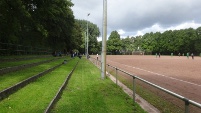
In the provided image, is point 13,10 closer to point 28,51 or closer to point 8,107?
point 8,107

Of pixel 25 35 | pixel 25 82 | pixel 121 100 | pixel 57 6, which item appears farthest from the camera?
pixel 25 35

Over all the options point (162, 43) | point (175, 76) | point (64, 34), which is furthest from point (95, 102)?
point (162, 43)

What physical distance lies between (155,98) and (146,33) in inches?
6006

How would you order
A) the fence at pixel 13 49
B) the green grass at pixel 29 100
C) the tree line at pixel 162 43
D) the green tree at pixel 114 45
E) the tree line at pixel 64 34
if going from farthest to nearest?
the green tree at pixel 114 45
the tree line at pixel 162 43
the fence at pixel 13 49
the tree line at pixel 64 34
the green grass at pixel 29 100

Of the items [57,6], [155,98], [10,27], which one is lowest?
[155,98]

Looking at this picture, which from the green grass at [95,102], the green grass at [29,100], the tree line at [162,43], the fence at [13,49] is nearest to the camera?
the green grass at [29,100]

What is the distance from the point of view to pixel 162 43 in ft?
433

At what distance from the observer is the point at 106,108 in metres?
8.18

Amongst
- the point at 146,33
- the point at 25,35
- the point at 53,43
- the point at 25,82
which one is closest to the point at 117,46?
the point at 146,33

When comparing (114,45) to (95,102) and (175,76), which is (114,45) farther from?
(95,102)

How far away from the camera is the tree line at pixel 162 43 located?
116312 millimetres

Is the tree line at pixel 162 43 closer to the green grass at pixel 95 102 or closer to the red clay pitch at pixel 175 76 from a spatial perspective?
the red clay pitch at pixel 175 76

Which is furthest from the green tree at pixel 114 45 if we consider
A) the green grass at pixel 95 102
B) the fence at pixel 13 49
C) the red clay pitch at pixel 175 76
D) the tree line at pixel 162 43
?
the green grass at pixel 95 102

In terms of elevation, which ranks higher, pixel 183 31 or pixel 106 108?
pixel 183 31
